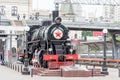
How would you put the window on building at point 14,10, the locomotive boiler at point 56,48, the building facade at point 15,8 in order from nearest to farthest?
the locomotive boiler at point 56,48 < the building facade at point 15,8 < the window on building at point 14,10

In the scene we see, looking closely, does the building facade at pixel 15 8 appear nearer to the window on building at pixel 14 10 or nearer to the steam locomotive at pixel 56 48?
the window on building at pixel 14 10

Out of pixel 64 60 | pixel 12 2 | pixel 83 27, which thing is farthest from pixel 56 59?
pixel 12 2

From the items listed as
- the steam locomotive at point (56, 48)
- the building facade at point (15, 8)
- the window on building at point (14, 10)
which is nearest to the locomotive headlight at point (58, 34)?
the steam locomotive at point (56, 48)

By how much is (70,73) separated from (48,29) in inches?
171

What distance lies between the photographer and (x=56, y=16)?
31188 millimetres

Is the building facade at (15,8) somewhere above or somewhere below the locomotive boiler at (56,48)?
above

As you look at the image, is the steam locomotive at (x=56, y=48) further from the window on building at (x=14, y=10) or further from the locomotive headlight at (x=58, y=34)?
the window on building at (x=14, y=10)

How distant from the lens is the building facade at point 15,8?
106 m

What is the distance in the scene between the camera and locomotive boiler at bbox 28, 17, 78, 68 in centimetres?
2880

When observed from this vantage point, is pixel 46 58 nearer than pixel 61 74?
No

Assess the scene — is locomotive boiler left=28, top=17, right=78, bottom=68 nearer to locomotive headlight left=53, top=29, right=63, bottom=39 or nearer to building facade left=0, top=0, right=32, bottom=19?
locomotive headlight left=53, top=29, right=63, bottom=39

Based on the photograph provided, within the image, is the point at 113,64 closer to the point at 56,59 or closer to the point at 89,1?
the point at 56,59

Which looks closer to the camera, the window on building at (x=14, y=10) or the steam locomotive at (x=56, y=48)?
the steam locomotive at (x=56, y=48)

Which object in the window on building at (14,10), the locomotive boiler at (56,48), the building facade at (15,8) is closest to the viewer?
the locomotive boiler at (56,48)
